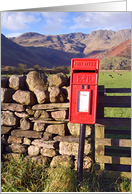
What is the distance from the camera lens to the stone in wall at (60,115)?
9.88 ft

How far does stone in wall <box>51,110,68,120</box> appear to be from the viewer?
301cm

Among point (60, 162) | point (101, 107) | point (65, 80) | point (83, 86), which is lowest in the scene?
point (60, 162)

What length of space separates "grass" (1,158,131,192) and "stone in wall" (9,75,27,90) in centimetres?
151

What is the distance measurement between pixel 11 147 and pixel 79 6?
298 cm

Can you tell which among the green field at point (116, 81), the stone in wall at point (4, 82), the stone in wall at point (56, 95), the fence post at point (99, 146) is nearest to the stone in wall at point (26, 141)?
the stone in wall at point (56, 95)

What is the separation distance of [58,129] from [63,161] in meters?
0.60

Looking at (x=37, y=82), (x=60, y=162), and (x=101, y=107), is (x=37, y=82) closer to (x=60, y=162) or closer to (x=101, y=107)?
(x=101, y=107)

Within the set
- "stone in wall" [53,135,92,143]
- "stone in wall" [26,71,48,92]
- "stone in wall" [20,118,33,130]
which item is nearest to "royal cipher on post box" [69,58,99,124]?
"stone in wall" [53,135,92,143]

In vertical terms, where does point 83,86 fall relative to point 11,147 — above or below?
above

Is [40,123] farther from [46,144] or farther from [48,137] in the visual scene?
[46,144]

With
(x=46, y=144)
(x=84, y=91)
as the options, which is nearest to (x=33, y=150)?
(x=46, y=144)

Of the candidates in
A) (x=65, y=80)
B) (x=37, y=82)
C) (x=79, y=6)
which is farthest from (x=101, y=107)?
(x=79, y=6)

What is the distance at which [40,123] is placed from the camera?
10.5 feet

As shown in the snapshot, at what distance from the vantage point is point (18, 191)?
8.03ft
